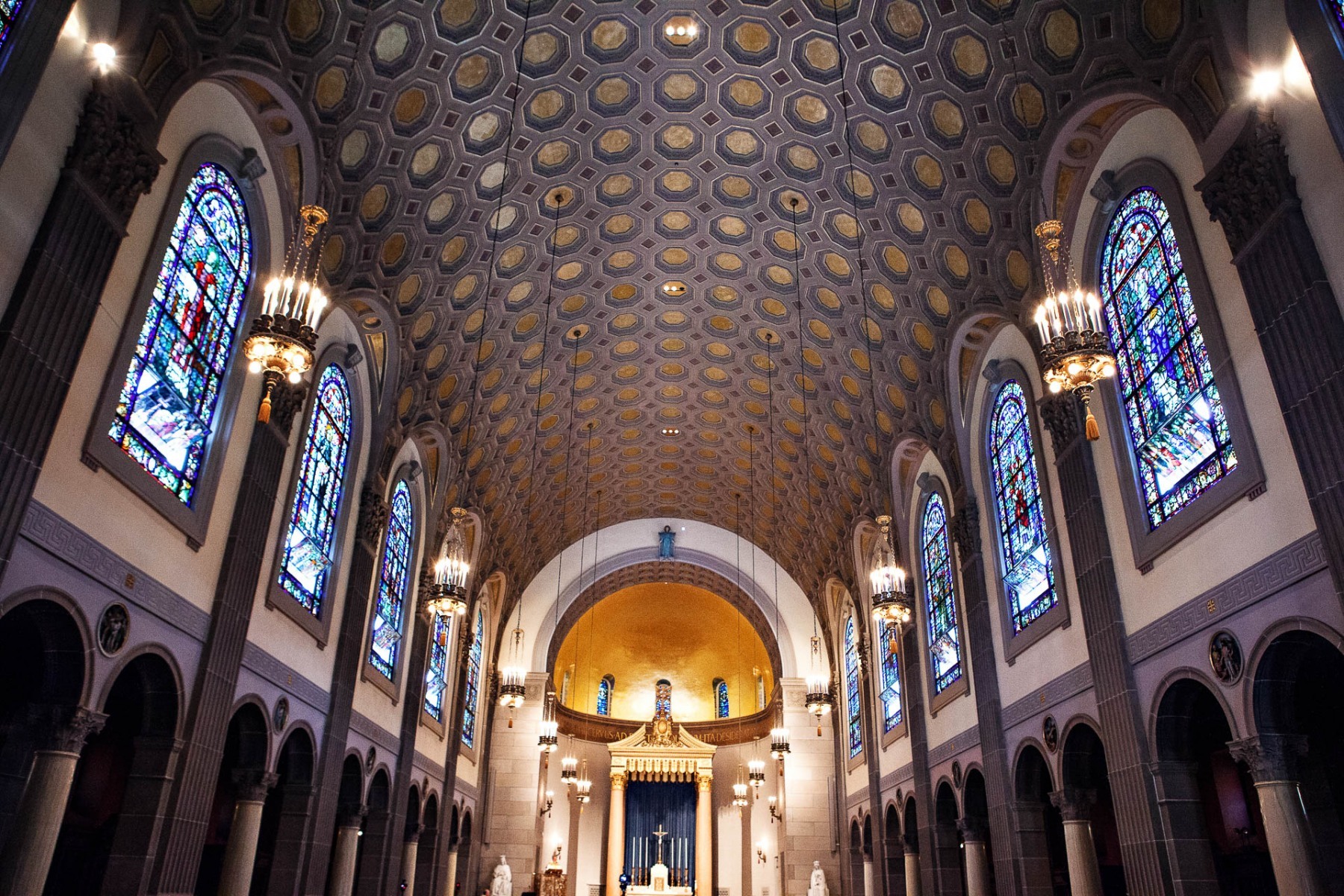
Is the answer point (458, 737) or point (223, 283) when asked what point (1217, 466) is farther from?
point (458, 737)

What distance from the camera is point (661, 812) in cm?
3594

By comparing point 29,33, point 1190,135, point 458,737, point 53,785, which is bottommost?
point 53,785

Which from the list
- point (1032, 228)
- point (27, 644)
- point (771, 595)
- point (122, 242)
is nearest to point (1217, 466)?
point (1032, 228)

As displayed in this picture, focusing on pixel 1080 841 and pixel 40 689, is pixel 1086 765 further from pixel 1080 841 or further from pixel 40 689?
pixel 40 689

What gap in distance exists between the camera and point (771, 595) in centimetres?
3234

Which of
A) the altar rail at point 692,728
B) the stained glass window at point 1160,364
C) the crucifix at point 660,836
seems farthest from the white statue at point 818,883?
the stained glass window at point 1160,364

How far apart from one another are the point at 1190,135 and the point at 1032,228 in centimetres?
331

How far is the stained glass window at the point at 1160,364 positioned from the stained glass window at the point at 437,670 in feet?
52.6

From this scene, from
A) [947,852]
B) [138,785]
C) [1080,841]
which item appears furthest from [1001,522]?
[138,785]

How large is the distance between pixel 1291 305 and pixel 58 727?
12478 mm

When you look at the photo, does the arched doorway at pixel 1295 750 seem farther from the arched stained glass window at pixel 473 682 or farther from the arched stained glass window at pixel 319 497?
the arched stained glass window at pixel 473 682

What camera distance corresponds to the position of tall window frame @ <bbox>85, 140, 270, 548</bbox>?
9523 mm

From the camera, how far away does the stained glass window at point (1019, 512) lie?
14.8 metres

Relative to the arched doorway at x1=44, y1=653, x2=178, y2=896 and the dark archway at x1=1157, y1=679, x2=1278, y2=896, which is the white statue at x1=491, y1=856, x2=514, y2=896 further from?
the dark archway at x1=1157, y1=679, x2=1278, y2=896
